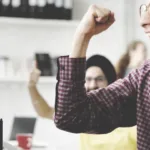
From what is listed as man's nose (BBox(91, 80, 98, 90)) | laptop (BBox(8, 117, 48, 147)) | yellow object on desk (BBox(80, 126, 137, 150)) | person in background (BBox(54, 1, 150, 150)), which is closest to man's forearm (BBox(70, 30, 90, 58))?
person in background (BBox(54, 1, 150, 150))

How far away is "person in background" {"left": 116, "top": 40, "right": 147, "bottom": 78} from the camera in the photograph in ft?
12.9

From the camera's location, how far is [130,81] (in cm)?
106

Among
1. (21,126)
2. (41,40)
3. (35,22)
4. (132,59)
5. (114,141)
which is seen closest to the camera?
(114,141)

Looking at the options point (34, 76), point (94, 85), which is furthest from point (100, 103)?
point (34, 76)

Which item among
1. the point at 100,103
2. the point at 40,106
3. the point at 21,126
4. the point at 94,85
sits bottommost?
the point at 21,126

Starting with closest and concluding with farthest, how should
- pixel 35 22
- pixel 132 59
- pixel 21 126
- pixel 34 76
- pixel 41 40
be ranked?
pixel 34 76 → pixel 21 126 → pixel 132 59 → pixel 35 22 → pixel 41 40

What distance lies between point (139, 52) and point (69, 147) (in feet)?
5.58

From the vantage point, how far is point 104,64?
3178 mm

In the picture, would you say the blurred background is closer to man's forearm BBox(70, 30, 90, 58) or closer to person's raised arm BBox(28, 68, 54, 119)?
person's raised arm BBox(28, 68, 54, 119)

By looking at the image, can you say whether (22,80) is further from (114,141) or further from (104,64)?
(114,141)

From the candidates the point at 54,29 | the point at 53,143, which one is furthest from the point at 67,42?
the point at 53,143

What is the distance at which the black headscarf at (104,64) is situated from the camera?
3.14 m

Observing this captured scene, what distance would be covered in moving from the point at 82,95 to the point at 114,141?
92cm

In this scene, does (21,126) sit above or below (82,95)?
below
